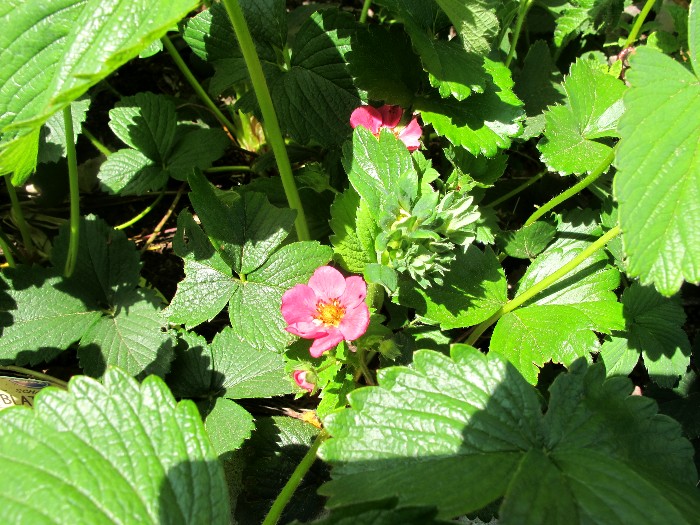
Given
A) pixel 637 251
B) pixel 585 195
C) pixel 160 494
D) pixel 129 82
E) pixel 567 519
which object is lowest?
pixel 585 195

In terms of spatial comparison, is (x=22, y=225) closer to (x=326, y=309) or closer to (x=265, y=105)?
(x=265, y=105)

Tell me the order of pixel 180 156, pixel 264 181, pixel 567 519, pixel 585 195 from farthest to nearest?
1. pixel 585 195
2. pixel 180 156
3. pixel 264 181
4. pixel 567 519

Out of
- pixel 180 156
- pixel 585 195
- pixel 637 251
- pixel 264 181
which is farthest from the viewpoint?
pixel 585 195

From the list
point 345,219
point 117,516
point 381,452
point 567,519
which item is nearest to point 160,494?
point 117,516

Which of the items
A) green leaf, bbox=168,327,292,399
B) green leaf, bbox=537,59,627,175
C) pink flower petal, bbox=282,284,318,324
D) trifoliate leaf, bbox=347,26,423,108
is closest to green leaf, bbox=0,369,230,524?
pink flower petal, bbox=282,284,318,324

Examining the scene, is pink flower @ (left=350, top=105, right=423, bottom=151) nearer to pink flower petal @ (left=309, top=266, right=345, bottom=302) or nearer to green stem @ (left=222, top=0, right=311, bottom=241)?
green stem @ (left=222, top=0, right=311, bottom=241)

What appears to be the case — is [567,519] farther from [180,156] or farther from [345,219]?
[180,156]

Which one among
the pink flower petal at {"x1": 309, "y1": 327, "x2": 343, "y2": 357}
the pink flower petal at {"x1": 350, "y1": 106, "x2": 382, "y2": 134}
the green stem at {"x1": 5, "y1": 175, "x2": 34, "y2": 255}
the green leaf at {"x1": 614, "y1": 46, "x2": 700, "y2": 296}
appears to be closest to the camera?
the green leaf at {"x1": 614, "y1": 46, "x2": 700, "y2": 296}
